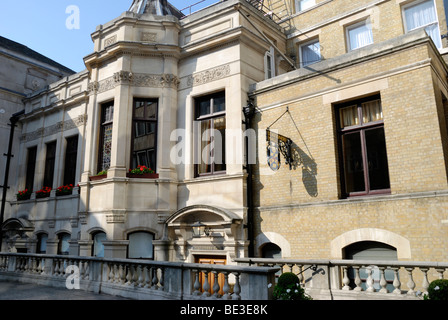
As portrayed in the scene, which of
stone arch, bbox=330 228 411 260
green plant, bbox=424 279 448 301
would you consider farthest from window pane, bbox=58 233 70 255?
green plant, bbox=424 279 448 301

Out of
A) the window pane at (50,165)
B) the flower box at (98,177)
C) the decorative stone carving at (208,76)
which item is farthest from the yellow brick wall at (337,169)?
the window pane at (50,165)

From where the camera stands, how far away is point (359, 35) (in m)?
16.0

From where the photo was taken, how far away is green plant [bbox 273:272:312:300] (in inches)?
285

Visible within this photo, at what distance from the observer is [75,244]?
52.3ft

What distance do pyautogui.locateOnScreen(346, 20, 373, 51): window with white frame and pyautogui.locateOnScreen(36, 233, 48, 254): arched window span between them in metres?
17.2

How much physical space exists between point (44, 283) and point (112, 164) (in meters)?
4.74

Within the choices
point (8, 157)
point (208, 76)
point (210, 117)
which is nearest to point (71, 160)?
point (8, 157)

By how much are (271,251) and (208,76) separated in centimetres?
697

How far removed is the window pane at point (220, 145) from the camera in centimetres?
1377

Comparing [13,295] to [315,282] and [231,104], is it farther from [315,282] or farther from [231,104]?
[231,104]

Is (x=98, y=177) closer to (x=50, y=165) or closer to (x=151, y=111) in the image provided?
(x=151, y=111)

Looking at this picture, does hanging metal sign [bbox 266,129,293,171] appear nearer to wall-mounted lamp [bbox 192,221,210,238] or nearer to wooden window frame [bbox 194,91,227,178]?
wooden window frame [bbox 194,91,227,178]

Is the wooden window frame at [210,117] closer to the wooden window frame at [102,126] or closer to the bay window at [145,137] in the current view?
the bay window at [145,137]

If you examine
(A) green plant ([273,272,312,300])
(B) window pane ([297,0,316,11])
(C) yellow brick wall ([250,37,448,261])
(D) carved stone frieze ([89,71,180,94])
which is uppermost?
(B) window pane ([297,0,316,11])
